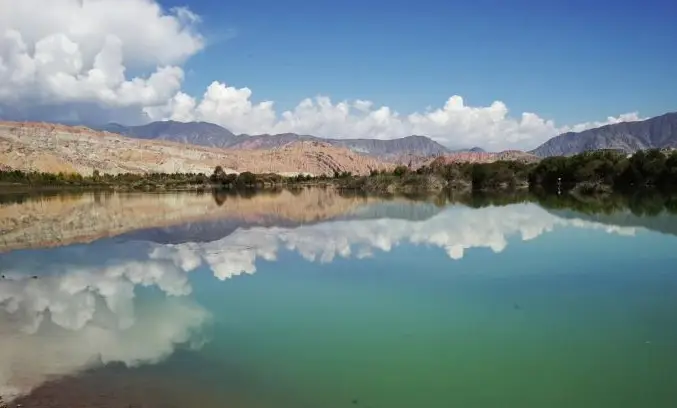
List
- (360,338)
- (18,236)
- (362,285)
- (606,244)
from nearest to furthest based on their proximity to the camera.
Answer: (360,338)
(362,285)
(606,244)
(18,236)

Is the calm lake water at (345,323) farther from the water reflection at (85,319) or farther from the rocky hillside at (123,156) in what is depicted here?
the rocky hillside at (123,156)

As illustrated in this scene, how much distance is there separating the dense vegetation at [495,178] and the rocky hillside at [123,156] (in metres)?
19.6

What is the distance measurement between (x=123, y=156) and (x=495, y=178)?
10523cm

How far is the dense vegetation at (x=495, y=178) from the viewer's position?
6769 centimetres

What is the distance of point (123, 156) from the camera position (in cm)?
15288

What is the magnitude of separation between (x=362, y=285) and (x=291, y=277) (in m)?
2.55

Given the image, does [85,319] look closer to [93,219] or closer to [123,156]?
[93,219]

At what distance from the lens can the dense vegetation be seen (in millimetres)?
67688

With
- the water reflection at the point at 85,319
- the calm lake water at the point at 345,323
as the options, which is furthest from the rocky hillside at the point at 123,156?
the water reflection at the point at 85,319

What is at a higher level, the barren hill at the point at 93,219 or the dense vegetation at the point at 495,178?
the dense vegetation at the point at 495,178

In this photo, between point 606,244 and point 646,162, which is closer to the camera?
point 606,244

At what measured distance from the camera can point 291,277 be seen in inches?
702

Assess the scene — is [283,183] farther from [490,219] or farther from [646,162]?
[490,219]

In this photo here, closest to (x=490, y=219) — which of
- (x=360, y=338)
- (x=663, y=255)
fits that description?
(x=663, y=255)
